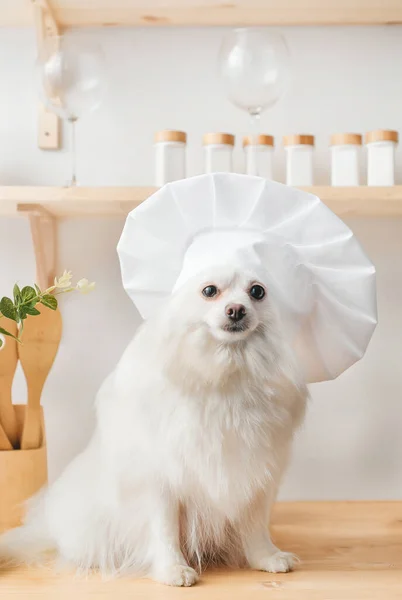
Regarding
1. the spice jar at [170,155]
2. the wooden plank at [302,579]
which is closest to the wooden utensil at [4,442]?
the wooden plank at [302,579]

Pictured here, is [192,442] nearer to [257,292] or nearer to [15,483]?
[257,292]

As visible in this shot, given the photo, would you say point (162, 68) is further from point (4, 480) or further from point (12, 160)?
point (4, 480)

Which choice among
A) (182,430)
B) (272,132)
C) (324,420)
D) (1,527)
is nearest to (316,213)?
(182,430)

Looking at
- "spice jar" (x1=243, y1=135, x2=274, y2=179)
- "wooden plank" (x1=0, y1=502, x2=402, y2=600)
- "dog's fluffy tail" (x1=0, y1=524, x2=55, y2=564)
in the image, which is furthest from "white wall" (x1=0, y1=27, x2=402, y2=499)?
"dog's fluffy tail" (x1=0, y1=524, x2=55, y2=564)

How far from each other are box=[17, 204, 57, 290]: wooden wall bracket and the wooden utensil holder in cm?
33

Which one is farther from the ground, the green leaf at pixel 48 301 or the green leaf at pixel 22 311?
the green leaf at pixel 48 301

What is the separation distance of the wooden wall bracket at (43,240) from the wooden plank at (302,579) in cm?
55

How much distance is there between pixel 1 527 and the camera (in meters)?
1.27

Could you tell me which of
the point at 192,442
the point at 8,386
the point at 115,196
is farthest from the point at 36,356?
the point at 192,442

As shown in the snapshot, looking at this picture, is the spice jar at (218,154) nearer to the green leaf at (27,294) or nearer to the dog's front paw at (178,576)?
the green leaf at (27,294)

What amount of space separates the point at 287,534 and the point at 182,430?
40 centimetres

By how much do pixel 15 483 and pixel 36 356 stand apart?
0.22m

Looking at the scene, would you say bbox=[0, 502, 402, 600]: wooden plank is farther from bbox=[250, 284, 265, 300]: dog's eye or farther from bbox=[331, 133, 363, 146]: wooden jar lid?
bbox=[331, 133, 363, 146]: wooden jar lid

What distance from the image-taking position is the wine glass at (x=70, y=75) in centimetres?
131
